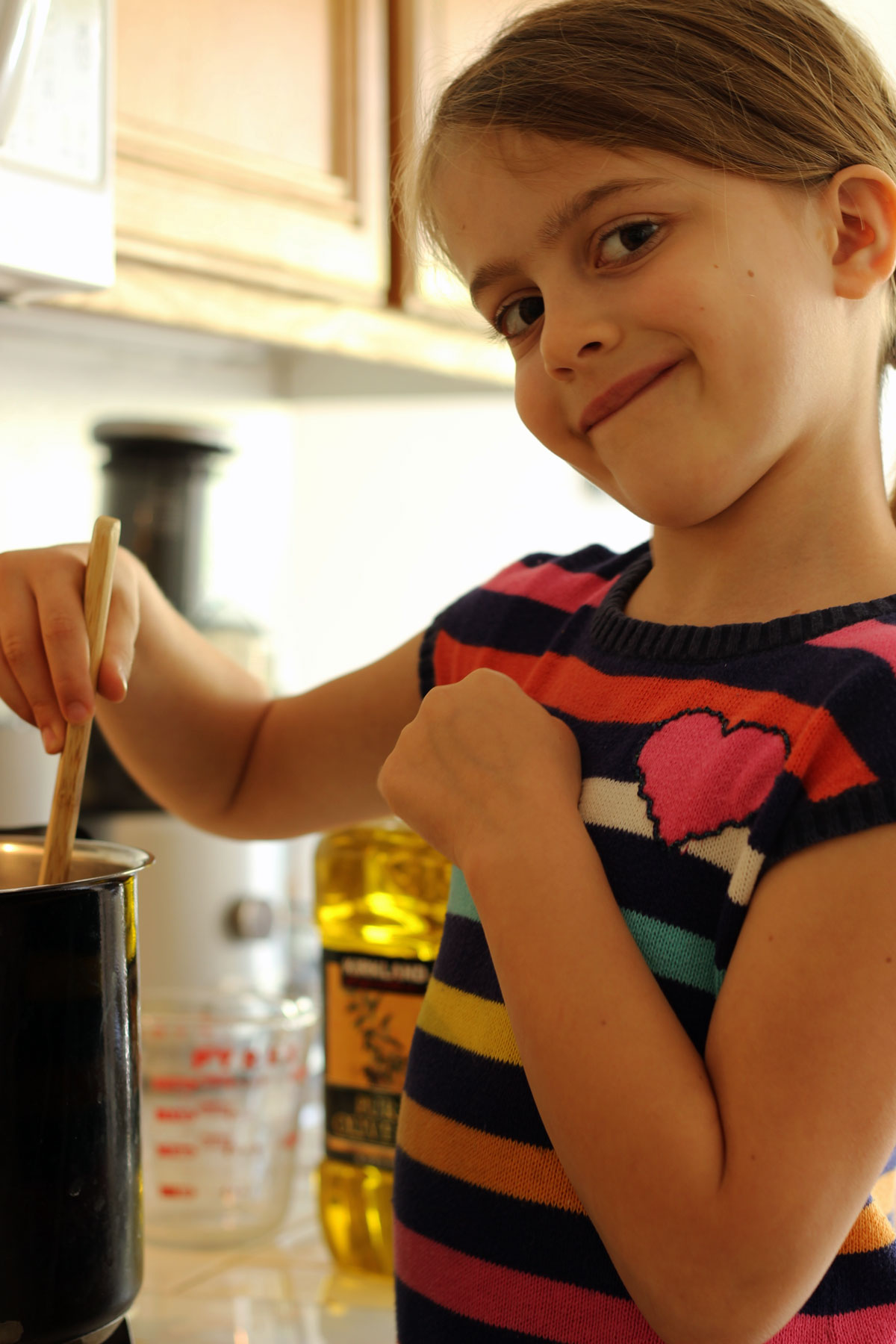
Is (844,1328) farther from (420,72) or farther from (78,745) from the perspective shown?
(420,72)

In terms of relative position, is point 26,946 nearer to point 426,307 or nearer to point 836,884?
point 836,884

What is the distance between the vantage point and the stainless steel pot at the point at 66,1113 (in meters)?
0.48

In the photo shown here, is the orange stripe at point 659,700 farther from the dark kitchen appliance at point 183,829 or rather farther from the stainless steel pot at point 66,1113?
the dark kitchen appliance at point 183,829

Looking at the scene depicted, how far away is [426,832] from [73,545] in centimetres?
27

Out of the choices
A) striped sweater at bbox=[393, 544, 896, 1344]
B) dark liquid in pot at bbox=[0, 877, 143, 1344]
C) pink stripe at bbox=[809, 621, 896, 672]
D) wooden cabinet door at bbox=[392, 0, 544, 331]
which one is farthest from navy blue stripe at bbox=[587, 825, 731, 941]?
wooden cabinet door at bbox=[392, 0, 544, 331]

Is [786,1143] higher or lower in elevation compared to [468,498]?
lower

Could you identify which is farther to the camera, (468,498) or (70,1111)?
(468,498)

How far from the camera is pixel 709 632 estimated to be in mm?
582

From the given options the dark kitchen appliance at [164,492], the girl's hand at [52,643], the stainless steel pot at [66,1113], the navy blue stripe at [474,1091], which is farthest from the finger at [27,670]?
the dark kitchen appliance at [164,492]

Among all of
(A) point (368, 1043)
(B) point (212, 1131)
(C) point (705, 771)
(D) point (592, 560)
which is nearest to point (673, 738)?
(C) point (705, 771)

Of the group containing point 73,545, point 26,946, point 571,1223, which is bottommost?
point 571,1223

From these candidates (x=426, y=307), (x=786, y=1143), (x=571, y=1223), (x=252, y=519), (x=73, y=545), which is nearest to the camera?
(x=786, y=1143)

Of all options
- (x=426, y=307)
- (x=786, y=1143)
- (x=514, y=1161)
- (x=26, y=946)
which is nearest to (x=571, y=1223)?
(x=514, y=1161)

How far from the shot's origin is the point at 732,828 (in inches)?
20.2
